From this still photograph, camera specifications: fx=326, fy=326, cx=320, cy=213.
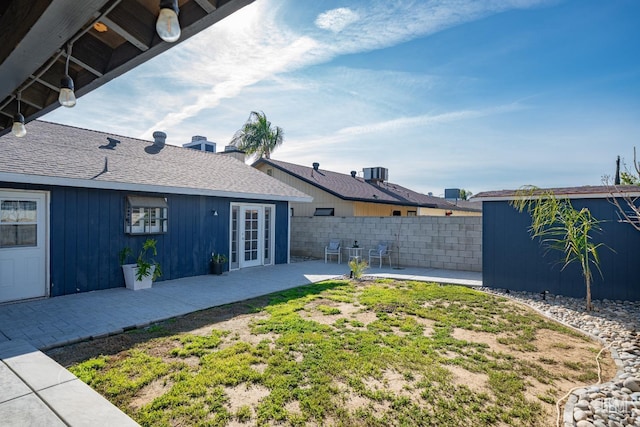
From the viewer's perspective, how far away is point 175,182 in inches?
322

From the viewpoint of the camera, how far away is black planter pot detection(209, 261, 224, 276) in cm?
896

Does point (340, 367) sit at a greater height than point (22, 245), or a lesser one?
lesser

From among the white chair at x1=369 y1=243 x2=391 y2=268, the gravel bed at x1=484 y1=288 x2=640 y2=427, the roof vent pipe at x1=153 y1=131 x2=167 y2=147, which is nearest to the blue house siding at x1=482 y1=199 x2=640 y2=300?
the gravel bed at x1=484 y1=288 x2=640 y2=427

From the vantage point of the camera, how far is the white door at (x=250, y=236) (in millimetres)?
10096

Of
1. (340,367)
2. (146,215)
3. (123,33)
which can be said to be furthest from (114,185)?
(340,367)

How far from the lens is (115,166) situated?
7.67 m

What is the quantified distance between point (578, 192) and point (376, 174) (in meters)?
14.4

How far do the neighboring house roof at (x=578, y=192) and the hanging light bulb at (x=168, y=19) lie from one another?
735 centimetres

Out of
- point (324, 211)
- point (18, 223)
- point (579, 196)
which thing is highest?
point (579, 196)

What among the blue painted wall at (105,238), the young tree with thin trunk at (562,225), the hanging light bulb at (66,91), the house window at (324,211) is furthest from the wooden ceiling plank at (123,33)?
the house window at (324,211)

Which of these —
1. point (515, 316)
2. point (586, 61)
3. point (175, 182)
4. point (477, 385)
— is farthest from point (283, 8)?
point (586, 61)

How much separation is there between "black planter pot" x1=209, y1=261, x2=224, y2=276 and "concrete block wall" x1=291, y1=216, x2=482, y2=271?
4.99 m

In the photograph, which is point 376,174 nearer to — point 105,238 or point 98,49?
point 105,238

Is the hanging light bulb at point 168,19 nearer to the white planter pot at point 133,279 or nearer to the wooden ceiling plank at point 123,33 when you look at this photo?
the wooden ceiling plank at point 123,33
